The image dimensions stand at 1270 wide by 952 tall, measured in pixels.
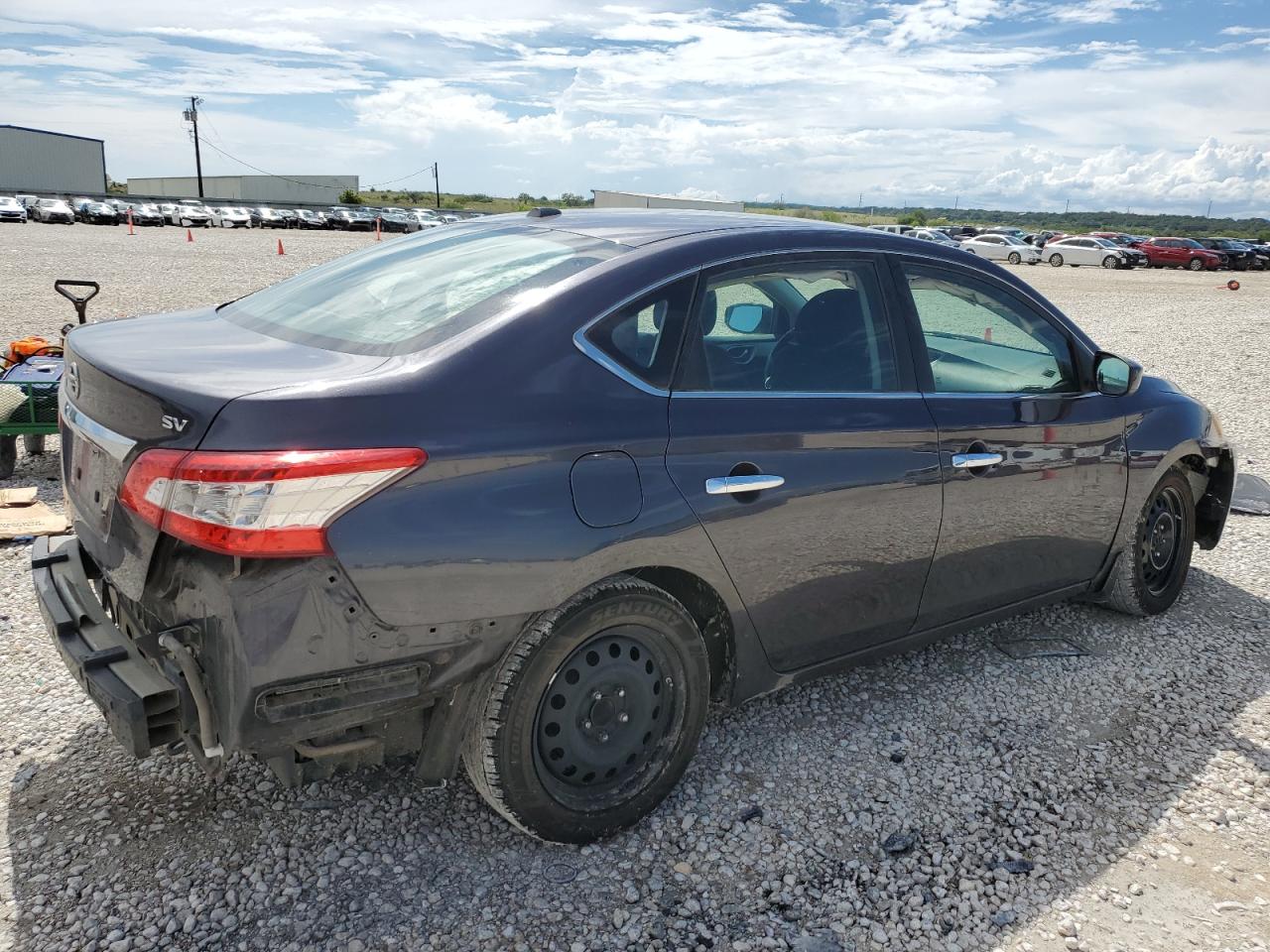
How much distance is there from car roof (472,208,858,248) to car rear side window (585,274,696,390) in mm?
229

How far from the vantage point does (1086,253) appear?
4378cm

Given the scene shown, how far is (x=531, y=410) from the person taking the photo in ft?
8.23

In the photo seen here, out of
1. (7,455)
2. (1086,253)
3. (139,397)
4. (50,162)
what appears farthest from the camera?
(50,162)

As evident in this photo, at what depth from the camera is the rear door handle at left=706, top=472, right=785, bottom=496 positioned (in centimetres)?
281

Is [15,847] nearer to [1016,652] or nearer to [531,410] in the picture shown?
[531,410]

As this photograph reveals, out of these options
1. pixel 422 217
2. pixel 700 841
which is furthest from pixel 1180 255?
pixel 700 841

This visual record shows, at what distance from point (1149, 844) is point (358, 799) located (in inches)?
96.8

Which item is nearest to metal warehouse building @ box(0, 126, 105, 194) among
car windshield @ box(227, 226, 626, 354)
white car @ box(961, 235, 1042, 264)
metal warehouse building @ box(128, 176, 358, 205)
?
metal warehouse building @ box(128, 176, 358, 205)

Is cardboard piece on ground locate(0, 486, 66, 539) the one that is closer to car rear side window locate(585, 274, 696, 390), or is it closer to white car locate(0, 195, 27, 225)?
car rear side window locate(585, 274, 696, 390)

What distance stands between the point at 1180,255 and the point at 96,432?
49.0 m

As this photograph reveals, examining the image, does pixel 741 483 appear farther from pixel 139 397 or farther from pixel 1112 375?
pixel 1112 375

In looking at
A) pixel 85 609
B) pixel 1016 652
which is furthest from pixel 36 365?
pixel 1016 652

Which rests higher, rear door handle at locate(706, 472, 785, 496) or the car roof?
the car roof

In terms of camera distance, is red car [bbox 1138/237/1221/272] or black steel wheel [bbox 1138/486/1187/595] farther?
red car [bbox 1138/237/1221/272]
